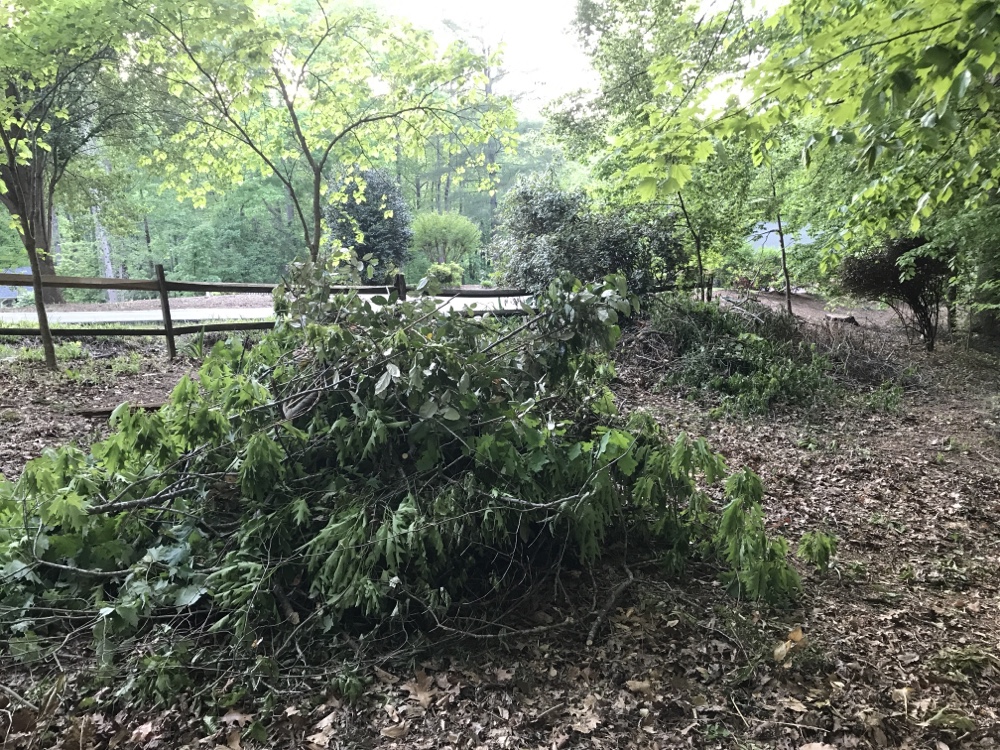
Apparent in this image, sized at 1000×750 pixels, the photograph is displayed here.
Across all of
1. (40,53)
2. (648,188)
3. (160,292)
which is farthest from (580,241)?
(40,53)

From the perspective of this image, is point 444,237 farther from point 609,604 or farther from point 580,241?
point 609,604

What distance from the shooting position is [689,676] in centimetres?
251

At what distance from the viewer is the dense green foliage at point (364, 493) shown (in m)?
2.58

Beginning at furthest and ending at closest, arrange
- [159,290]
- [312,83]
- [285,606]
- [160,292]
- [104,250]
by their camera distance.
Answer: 1. [104,250]
2. [160,292]
3. [159,290]
4. [312,83]
5. [285,606]

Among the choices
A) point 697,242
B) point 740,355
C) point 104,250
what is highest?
point 104,250

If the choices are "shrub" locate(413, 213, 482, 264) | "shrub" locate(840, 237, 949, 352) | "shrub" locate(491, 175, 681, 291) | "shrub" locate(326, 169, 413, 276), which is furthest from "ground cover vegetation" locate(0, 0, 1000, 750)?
"shrub" locate(413, 213, 482, 264)

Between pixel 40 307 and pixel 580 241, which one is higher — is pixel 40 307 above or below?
below

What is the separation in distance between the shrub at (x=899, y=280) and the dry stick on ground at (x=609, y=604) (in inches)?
340

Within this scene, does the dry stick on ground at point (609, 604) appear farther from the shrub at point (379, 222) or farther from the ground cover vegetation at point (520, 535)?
the shrub at point (379, 222)

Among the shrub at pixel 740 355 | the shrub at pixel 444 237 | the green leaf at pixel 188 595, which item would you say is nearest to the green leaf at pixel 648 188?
the green leaf at pixel 188 595

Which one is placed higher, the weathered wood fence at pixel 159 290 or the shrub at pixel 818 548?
the weathered wood fence at pixel 159 290

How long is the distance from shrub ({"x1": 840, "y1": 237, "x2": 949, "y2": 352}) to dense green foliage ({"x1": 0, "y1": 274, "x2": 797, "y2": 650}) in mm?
8487

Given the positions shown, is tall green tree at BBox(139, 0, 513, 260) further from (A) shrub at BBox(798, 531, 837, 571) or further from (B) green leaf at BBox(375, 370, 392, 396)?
(A) shrub at BBox(798, 531, 837, 571)

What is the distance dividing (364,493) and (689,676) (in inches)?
68.1
